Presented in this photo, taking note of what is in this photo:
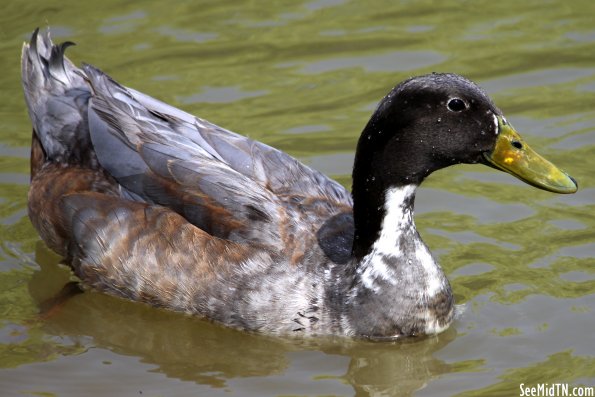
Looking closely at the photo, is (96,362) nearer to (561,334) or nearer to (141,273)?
(141,273)

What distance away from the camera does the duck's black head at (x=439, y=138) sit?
792cm

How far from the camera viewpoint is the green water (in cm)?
805

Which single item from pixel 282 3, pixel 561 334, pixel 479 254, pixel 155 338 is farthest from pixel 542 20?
pixel 155 338

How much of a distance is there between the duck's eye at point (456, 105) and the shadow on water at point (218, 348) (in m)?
1.63

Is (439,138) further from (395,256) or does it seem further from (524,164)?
(395,256)

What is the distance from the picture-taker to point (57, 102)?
984 centimetres

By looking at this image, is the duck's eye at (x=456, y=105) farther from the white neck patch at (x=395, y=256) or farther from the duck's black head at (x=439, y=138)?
the white neck patch at (x=395, y=256)

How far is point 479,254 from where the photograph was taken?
933 cm

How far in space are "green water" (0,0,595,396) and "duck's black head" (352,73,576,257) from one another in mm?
1159

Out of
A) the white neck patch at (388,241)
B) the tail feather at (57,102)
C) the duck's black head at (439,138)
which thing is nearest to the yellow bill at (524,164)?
the duck's black head at (439,138)

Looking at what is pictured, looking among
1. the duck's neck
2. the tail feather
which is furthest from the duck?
the tail feather

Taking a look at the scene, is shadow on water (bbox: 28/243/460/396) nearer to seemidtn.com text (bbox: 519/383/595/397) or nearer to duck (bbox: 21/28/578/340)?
duck (bbox: 21/28/578/340)

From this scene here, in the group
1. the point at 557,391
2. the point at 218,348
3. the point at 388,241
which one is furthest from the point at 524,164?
the point at 218,348

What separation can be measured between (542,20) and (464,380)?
5.95m
